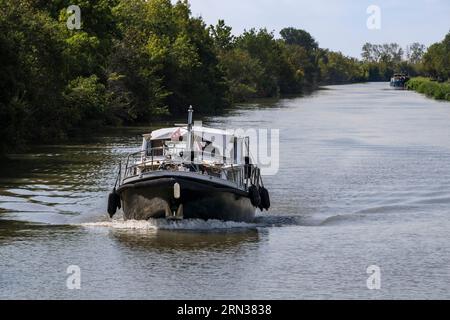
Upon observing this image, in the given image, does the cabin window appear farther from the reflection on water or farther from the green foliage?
the green foliage

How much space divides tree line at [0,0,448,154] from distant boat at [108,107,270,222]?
1711 centimetres

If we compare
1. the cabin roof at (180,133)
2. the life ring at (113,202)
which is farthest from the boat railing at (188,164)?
the life ring at (113,202)

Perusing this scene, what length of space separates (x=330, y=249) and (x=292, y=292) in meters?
5.08

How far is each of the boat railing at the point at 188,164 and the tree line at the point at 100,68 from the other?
17.1 m

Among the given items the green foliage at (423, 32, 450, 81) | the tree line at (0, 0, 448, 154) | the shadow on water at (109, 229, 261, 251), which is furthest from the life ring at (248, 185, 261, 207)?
the green foliage at (423, 32, 450, 81)

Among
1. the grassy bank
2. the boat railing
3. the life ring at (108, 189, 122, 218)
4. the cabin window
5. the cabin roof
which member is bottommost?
the grassy bank

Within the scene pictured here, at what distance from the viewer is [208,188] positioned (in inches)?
1087

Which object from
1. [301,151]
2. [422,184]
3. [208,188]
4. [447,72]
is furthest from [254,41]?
[208,188]

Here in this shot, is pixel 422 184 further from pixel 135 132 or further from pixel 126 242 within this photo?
pixel 135 132

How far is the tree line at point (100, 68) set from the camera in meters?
48.3

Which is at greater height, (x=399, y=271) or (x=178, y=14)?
(x=178, y=14)

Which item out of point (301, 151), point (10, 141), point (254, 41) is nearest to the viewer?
point (10, 141)

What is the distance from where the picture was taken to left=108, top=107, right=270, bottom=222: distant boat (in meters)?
27.5

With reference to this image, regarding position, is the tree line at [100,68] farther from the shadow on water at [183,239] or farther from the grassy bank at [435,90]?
the grassy bank at [435,90]
